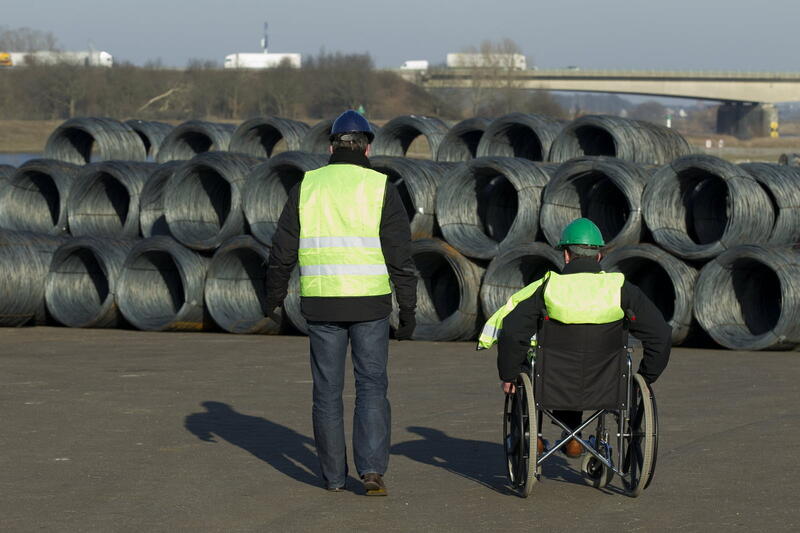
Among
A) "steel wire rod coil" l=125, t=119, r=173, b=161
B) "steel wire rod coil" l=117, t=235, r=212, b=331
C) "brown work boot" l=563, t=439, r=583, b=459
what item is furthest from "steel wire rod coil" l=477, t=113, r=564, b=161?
"brown work boot" l=563, t=439, r=583, b=459

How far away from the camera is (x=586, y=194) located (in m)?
16.6

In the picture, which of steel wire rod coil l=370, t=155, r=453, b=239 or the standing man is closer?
the standing man

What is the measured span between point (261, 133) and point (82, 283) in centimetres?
531

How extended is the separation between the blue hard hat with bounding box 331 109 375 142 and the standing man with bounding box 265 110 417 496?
0.10ft

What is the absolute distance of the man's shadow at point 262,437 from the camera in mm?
8078

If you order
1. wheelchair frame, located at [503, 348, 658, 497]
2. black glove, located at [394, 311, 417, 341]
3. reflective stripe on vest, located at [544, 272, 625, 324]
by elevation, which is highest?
reflective stripe on vest, located at [544, 272, 625, 324]

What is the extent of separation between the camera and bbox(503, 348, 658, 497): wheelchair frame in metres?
6.85

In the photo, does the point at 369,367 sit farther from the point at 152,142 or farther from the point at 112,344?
the point at 152,142

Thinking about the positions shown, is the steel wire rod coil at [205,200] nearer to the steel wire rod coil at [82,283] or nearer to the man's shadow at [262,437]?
the steel wire rod coil at [82,283]

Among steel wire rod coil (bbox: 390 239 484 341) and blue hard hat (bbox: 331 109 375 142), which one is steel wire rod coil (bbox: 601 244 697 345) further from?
blue hard hat (bbox: 331 109 375 142)

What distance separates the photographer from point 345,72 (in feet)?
360

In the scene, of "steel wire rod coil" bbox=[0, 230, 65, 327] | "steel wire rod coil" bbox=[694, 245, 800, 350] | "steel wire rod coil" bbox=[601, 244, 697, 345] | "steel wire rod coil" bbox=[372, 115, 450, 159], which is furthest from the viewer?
"steel wire rod coil" bbox=[372, 115, 450, 159]

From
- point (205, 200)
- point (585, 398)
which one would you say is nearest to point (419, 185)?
point (205, 200)

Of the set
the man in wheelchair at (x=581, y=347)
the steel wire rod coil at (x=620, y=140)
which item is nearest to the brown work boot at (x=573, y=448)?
the man in wheelchair at (x=581, y=347)
